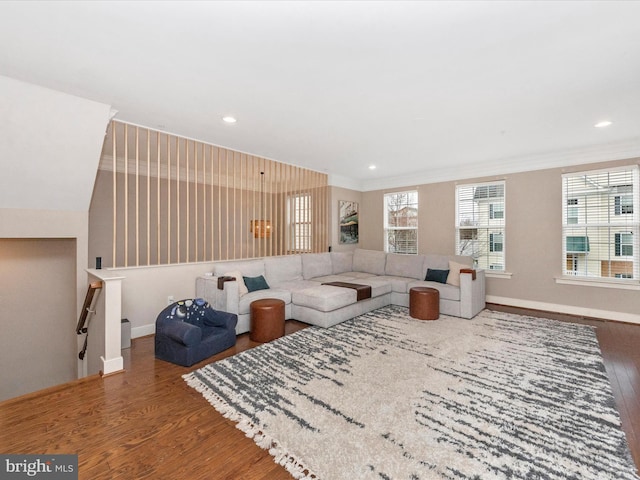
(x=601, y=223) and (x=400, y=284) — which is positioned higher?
(x=601, y=223)

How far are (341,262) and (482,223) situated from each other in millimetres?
2868

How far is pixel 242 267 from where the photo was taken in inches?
175

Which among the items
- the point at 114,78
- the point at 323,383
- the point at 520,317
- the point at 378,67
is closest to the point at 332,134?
the point at 378,67

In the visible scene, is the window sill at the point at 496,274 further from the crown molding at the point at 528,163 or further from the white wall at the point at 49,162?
the white wall at the point at 49,162

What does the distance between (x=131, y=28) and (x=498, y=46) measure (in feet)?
8.45

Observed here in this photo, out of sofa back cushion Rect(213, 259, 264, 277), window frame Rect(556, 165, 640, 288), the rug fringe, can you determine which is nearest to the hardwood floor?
the rug fringe

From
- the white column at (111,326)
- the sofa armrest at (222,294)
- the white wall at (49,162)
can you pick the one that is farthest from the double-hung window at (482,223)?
the white wall at (49,162)

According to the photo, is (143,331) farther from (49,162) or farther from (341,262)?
(341,262)

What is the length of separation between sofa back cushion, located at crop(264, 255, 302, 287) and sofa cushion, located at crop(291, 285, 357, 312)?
63 cm

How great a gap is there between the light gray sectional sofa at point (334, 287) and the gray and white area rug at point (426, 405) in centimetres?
59

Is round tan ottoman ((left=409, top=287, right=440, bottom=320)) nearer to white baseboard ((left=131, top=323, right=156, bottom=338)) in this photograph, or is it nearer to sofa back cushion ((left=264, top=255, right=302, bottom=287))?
sofa back cushion ((left=264, top=255, right=302, bottom=287))

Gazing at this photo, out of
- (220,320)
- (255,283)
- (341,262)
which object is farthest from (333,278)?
(220,320)

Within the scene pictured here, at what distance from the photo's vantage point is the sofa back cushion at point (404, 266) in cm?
553

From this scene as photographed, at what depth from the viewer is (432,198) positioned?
6.21 meters
